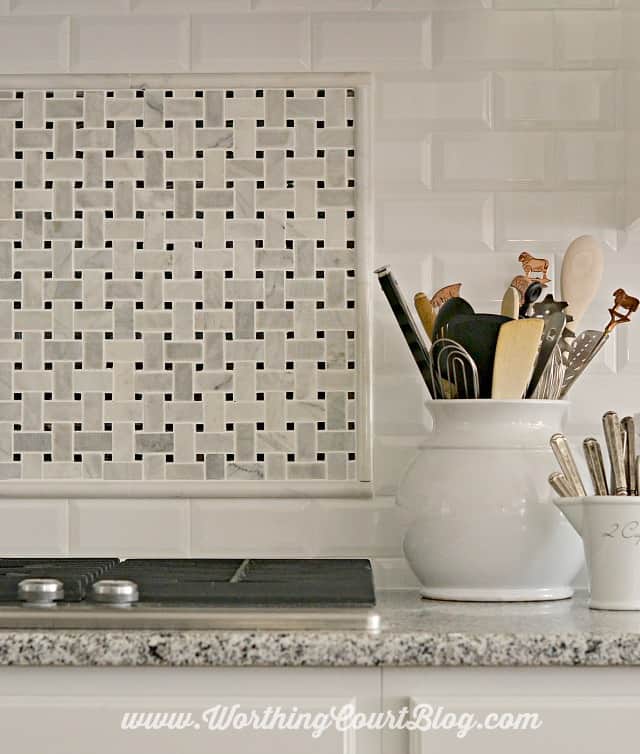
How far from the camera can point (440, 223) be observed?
165cm

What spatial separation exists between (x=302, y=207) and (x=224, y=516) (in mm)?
472

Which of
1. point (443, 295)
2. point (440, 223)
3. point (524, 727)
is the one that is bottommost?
point (524, 727)

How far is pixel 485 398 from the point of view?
1.42m

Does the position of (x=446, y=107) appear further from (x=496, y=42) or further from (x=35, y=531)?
(x=35, y=531)

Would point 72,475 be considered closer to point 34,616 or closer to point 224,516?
point 224,516

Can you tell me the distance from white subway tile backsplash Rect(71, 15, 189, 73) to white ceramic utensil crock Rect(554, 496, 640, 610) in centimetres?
91


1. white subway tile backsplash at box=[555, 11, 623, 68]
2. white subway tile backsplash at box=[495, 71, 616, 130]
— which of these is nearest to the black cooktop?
white subway tile backsplash at box=[495, 71, 616, 130]

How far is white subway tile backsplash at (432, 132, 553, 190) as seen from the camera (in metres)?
1.66

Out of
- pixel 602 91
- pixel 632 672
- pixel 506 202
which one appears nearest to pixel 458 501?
pixel 632 672

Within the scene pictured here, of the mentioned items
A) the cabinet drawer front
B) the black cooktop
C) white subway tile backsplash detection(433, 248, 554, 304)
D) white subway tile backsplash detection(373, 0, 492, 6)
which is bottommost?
the cabinet drawer front

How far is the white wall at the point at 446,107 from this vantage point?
1648 millimetres

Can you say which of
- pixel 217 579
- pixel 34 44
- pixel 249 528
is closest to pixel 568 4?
pixel 34 44

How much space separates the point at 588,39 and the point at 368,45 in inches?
13.0

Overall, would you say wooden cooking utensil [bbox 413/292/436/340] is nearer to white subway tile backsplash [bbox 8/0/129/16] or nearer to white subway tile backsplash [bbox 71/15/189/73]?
white subway tile backsplash [bbox 71/15/189/73]
